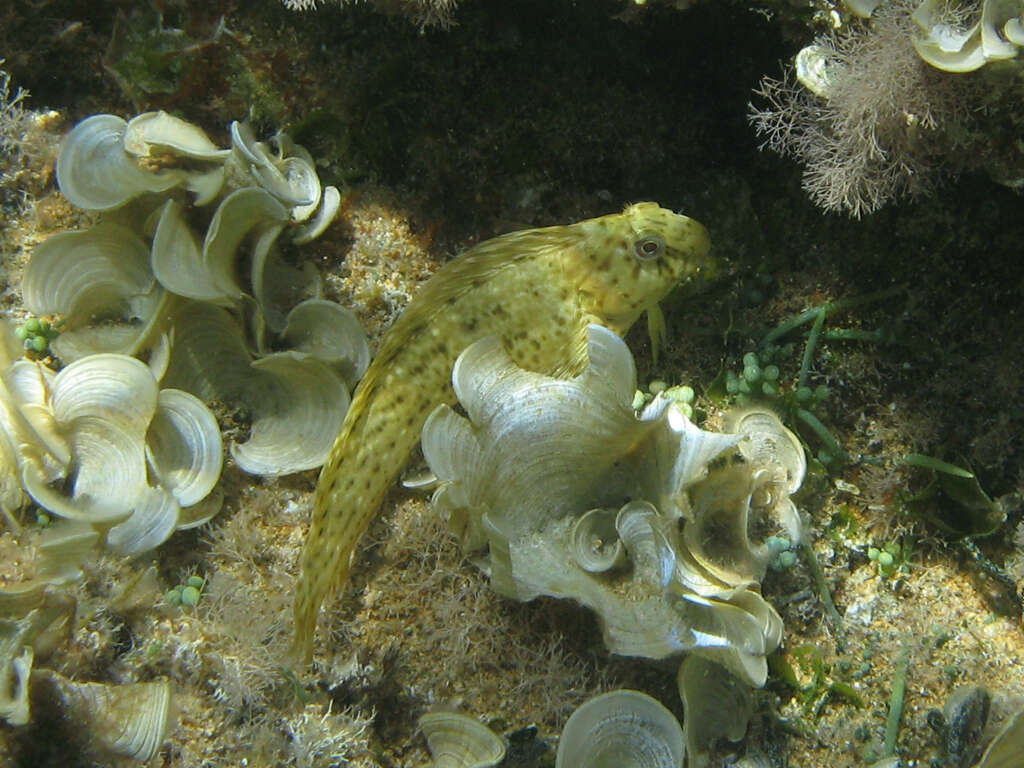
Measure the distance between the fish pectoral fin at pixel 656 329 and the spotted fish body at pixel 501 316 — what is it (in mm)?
32

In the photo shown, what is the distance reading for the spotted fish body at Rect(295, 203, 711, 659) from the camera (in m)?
3.22

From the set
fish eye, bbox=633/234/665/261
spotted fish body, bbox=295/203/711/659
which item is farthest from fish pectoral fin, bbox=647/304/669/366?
fish eye, bbox=633/234/665/261

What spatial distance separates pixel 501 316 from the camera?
3.57m

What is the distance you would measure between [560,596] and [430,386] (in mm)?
1206

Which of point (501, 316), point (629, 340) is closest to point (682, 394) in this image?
point (629, 340)

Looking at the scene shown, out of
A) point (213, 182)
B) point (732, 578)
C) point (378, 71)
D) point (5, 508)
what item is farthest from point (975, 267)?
point (5, 508)

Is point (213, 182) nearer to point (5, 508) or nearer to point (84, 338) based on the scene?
point (84, 338)

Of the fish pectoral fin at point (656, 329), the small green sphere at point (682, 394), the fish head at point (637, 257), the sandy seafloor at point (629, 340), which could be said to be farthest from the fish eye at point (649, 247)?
the small green sphere at point (682, 394)

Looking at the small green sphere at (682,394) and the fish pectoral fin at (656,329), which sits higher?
the fish pectoral fin at (656,329)

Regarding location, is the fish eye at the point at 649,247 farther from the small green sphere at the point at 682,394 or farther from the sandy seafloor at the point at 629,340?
the small green sphere at the point at 682,394

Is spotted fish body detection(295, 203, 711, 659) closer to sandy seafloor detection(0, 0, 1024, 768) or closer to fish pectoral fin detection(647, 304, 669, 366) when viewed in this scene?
fish pectoral fin detection(647, 304, 669, 366)

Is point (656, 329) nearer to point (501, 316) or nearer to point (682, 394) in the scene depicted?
point (682, 394)

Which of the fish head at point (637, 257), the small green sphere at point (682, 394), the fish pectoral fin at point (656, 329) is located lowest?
the small green sphere at point (682, 394)

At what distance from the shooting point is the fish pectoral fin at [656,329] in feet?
12.1
